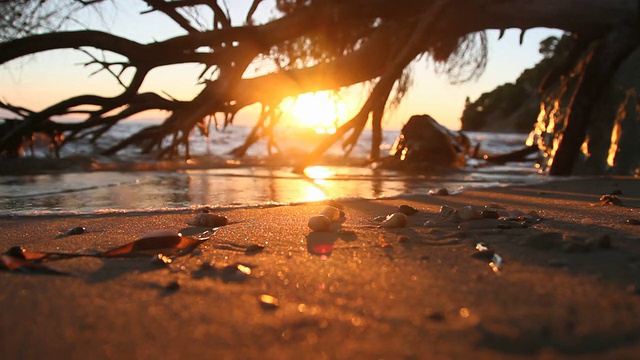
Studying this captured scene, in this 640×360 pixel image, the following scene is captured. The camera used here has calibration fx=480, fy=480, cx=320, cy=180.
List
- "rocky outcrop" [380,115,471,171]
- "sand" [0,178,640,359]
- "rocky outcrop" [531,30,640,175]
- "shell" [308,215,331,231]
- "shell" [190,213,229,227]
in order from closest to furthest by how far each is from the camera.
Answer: "sand" [0,178,640,359], "shell" [308,215,331,231], "shell" [190,213,229,227], "rocky outcrop" [531,30,640,175], "rocky outcrop" [380,115,471,171]

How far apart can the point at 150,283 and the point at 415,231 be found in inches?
41.9

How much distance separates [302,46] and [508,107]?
1929 inches

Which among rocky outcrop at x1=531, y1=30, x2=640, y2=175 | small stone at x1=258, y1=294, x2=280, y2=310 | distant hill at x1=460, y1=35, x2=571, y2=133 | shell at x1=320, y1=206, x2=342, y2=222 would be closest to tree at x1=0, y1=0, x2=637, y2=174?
rocky outcrop at x1=531, y1=30, x2=640, y2=175

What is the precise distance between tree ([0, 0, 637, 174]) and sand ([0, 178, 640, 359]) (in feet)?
13.0

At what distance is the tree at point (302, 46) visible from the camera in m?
5.55

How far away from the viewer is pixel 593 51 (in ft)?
18.4

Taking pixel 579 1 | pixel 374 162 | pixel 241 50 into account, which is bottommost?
pixel 374 162

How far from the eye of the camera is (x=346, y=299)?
1.15 m

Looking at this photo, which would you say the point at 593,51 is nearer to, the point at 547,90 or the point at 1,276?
the point at 547,90

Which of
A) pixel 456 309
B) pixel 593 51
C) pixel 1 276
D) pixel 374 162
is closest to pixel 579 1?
pixel 593 51

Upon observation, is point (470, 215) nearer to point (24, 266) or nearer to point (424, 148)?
point (24, 266)

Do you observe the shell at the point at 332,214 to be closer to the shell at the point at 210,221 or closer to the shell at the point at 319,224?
the shell at the point at 319,224

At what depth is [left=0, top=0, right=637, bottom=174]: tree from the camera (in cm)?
555

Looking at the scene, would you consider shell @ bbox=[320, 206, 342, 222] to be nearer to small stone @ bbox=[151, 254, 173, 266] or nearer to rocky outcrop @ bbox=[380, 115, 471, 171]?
small stone @ bbox=[151, 254, 173, 266]
